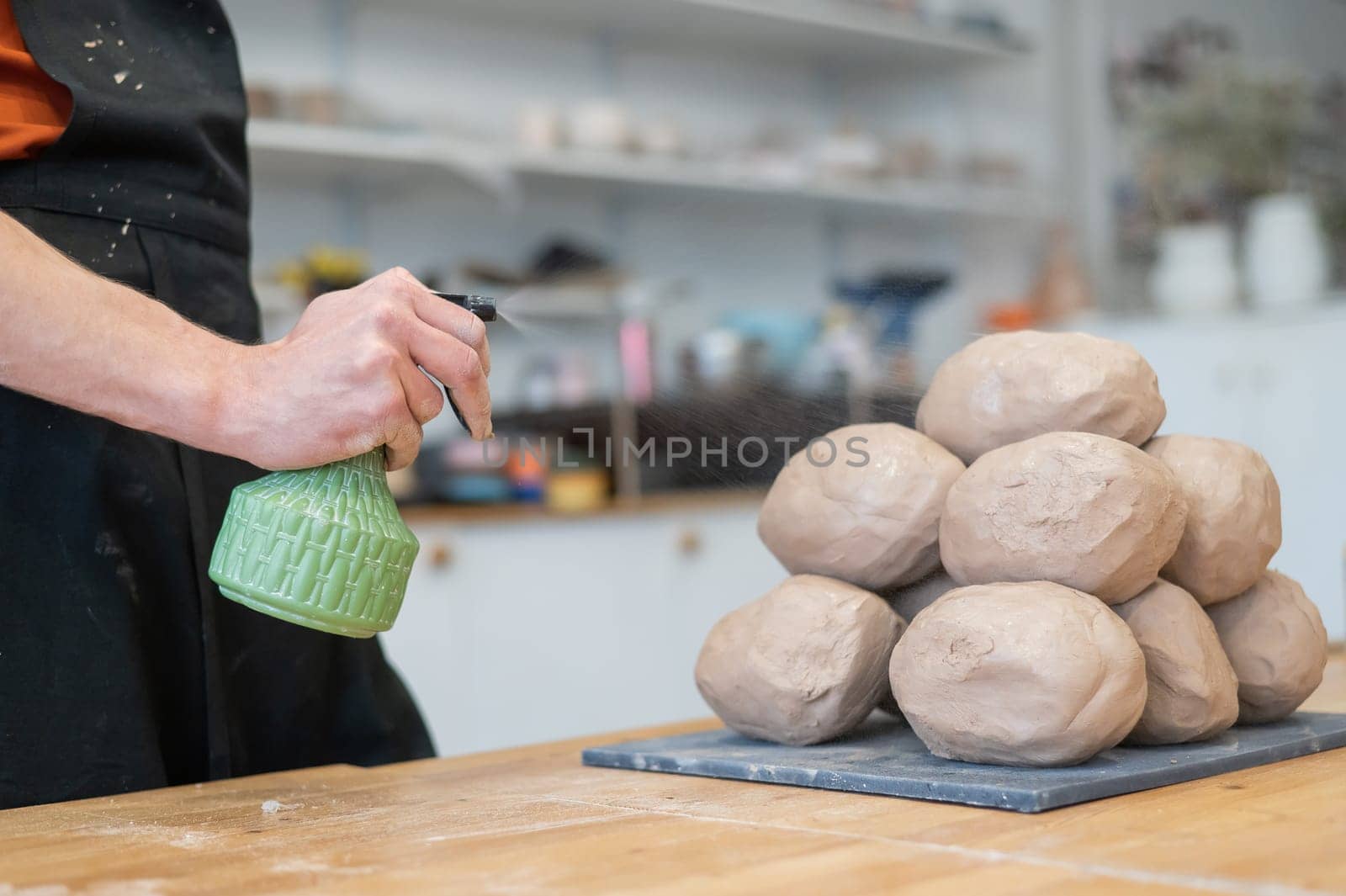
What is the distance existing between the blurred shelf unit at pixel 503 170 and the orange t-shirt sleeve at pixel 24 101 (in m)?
1.53

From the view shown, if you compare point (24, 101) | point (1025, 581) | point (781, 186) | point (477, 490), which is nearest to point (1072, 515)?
point (1025, 581)

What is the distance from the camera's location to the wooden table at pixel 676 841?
0.56 m

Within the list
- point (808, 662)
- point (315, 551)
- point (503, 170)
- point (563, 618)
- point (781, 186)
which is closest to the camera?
point (315, 551)

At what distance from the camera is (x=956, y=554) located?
829 millimetres

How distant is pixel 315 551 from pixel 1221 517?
21.9 inches

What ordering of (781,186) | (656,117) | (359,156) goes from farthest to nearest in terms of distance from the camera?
(656,117) < (781,186) < (359,156)

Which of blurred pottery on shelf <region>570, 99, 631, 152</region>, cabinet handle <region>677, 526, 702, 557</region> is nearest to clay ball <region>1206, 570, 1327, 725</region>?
cabinet handle <region>677, 526, 702, 557</region>

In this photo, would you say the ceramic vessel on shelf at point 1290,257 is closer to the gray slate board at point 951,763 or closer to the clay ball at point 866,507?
the gray slate board at point 951,763

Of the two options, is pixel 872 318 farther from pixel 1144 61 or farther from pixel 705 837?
pixel 705 837

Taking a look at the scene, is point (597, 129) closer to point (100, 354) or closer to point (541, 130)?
point (541, 130)

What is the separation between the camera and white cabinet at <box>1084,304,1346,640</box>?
300 centimetres

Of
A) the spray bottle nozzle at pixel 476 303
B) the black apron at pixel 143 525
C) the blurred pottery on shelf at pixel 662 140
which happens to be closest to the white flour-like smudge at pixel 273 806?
the black apron at pixel 143 525

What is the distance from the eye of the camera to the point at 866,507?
2.85 feet

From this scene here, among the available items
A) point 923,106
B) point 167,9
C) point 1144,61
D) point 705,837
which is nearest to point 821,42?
point 923,106
